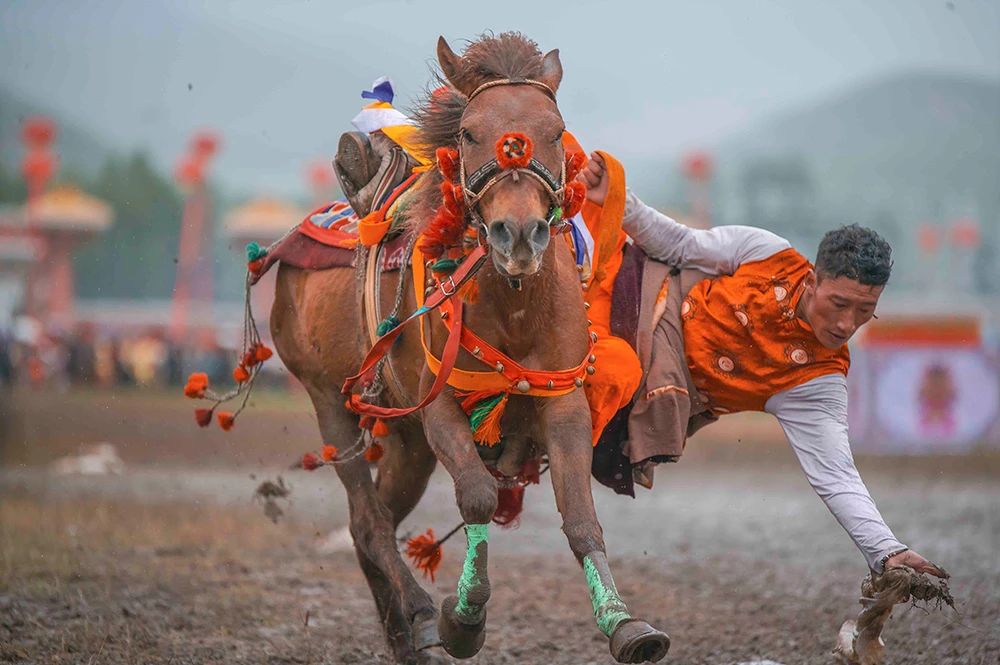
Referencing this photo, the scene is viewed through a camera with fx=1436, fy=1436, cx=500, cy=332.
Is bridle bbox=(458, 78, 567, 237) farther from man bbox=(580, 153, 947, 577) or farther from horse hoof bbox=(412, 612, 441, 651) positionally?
horse hoof bbox=(412, 612, 441, 651)

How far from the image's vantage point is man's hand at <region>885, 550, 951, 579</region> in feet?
16.4

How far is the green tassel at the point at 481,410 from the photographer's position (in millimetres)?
5047

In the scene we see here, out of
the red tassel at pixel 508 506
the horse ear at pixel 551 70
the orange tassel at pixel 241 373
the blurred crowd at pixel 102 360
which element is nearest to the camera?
the horse ear at pixel 551 70

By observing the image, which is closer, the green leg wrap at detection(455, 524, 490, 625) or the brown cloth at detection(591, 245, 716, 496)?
the green leg wrap at detection(455, 524, 490, 625)

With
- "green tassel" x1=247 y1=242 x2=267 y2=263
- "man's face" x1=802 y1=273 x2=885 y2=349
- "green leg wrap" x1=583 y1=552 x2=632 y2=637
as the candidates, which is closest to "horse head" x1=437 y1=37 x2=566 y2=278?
"green leg wrap" x1=583 y1=552 x2=632 y2=637

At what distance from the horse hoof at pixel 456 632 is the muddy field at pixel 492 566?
4.15ft

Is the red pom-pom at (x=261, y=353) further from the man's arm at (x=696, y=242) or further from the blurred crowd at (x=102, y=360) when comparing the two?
the blurred crowd at (x=102, y=360)

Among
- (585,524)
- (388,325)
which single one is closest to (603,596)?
(585,524)

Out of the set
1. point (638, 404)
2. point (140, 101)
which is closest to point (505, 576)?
point (638, 404)

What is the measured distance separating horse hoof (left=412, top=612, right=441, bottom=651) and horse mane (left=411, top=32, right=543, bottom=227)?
5.16 ft

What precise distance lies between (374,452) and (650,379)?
1349 mm

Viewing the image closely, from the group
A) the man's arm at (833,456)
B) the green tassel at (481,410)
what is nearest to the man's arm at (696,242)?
the man's arm at (833,456)

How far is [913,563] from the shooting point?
5.06 metres

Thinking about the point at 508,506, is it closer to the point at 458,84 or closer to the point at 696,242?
the point at 696,242
